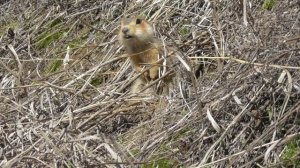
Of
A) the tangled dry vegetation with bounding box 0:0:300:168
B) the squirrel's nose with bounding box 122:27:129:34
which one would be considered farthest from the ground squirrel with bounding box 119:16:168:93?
the tangled dry vegetation with bounding box 0:0:300:168

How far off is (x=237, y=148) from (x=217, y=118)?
33 cm

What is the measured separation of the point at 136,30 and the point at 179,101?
1396mm

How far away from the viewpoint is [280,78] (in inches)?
176

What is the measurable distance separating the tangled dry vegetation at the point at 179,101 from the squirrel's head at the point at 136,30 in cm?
12

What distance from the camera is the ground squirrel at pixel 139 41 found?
6387 mm

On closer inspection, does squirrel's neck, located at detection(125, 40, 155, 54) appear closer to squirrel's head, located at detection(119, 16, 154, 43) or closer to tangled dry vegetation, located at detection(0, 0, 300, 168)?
squirrel's head, located at detection(119, 16, 154, 43)

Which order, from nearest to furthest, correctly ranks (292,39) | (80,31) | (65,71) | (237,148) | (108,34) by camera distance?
(237,148) → (292,39) → (65,71) → (108,34) → (80,31)

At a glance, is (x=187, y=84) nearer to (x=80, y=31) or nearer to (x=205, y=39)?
(x=205, y=39)

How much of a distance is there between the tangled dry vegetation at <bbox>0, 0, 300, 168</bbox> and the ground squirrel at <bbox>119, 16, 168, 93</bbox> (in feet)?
0.44

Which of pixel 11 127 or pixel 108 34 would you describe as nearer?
pixel 11 127

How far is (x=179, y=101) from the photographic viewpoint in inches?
A: 208

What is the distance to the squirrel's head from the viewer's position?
21.2 feet

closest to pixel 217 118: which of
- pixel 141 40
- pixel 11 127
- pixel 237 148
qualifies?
pixel 237 148

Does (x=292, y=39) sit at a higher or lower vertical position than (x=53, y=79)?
higher
